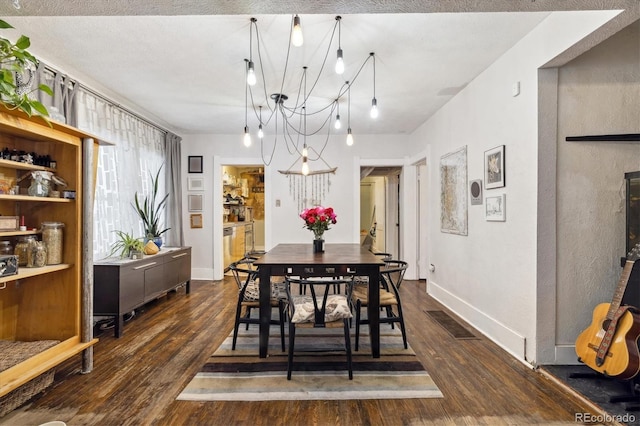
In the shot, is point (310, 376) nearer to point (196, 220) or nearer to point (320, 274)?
point (320, 274)

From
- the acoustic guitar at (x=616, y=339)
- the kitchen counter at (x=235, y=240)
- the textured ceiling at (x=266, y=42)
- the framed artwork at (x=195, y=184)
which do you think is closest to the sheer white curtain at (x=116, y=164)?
the textured ceiling at (x=266, y=42)

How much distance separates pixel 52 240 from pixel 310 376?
203 cm

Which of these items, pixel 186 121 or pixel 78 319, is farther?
pixel 186 121

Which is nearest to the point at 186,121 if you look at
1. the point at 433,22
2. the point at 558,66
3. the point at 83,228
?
the point at 83,228

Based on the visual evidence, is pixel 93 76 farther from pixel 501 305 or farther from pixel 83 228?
pixel 501 305

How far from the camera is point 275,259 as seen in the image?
2.88 meters

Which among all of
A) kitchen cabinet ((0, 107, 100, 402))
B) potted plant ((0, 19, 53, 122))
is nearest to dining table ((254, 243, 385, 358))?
kitchen cabinet ((0, 107, 100, 402))

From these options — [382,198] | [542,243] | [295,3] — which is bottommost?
[542,243]

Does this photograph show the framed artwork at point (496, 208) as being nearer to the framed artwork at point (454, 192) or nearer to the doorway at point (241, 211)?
the framed artwork at point (454, 192)

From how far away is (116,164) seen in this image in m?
4.13

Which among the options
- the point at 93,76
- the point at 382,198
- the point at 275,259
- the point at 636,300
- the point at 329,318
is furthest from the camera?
the point at 382,198

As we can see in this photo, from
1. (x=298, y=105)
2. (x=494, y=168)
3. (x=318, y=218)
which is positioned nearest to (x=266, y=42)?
(x=298, y=105)

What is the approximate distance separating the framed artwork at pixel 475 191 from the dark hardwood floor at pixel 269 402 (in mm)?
1311

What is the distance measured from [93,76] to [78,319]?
7.94ft
